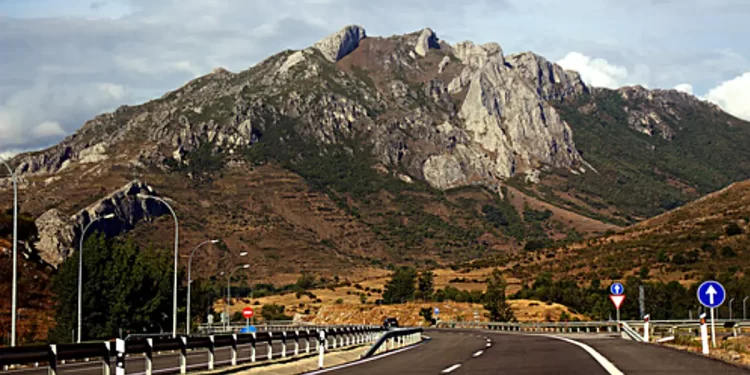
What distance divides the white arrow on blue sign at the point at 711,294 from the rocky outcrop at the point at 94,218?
366 ft

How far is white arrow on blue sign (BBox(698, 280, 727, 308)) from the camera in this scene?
27.3m

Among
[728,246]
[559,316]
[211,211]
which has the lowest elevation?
[559,316]

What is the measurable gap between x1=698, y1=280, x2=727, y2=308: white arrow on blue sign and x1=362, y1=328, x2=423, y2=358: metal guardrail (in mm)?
11044

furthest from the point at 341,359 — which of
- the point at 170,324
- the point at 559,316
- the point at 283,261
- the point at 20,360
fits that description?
the point at 283,261

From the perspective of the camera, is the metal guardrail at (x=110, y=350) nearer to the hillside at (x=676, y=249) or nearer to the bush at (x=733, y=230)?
the hillside at (x=676, y=249)

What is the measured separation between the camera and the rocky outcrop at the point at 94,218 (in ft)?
427

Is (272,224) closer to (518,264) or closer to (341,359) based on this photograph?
(518,264)

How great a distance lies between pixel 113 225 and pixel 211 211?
2207 cm

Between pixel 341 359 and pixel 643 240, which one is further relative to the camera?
pixel 643 240

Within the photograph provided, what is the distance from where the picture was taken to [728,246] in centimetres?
12338

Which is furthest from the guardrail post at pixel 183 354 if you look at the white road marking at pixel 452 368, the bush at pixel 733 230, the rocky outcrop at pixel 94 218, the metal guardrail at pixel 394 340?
the bush at pixel 733 230

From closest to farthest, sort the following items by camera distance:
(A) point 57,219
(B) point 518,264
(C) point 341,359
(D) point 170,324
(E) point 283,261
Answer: (C) point 341,359 → (D) point 170,324 → (A) point 57,219 → (B) point 518,264 → (E) point 283,261

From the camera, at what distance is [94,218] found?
420ft

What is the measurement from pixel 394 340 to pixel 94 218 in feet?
315
